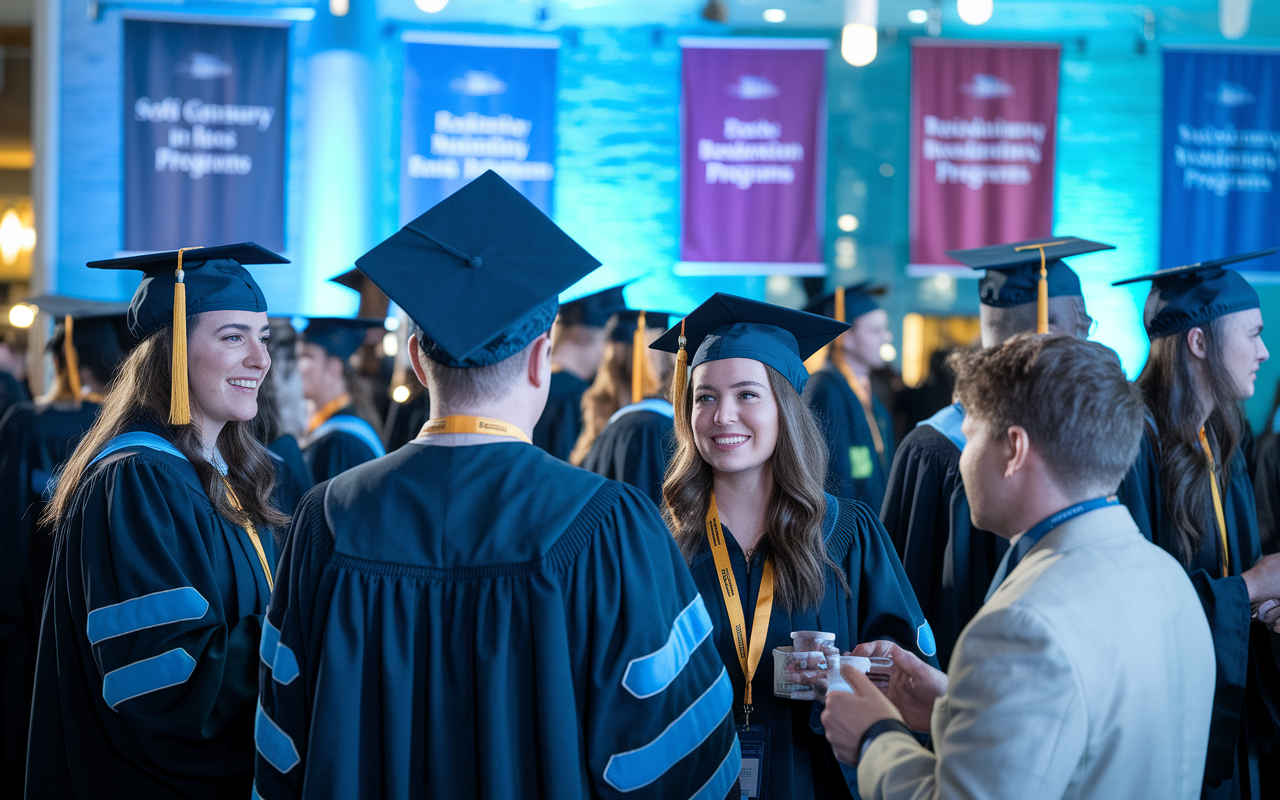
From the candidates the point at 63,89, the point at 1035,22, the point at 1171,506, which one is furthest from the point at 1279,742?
the point at 63,89

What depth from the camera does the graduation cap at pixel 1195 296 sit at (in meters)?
2.95

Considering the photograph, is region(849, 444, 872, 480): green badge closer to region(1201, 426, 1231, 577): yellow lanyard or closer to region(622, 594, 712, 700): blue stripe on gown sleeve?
region(1201, 426, 1231, 577): yellow lanyard

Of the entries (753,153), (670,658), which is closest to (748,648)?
(670,658)

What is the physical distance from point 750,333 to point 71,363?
2.95m

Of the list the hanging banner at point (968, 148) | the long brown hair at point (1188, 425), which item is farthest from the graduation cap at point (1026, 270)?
the hanging banner at point (968, 148)

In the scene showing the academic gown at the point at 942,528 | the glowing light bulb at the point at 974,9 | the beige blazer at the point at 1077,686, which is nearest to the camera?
the beige blazer at the point at 1077,686

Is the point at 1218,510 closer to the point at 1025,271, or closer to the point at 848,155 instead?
the point at 1025,271

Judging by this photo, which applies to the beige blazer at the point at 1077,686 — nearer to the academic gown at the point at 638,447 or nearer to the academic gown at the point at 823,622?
the academic gown at the point at 823,622

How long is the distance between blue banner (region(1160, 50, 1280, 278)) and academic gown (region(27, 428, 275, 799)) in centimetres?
829

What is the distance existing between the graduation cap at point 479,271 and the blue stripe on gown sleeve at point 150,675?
890 millimetres

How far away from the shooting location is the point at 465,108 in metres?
8.07

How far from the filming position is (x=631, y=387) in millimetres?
4859

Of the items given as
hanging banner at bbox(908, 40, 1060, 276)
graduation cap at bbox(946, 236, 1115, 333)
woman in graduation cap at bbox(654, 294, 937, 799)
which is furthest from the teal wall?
woman in graduation cap at bbox(654, 294, 937, 799)

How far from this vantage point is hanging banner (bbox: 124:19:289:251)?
776 cm
